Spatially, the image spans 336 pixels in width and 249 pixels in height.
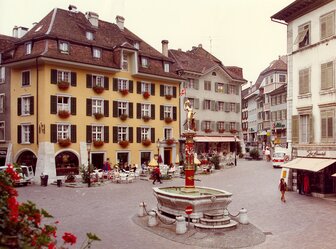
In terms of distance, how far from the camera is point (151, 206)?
69.2ft

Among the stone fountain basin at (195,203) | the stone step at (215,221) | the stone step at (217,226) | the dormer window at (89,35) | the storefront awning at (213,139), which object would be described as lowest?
the stone step at (217,226)

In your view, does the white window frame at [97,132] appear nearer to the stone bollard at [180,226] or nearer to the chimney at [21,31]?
the chimney at [21,31]

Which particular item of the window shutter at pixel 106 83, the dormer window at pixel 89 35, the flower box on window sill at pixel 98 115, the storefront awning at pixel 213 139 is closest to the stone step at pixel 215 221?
the flower box on window sill at pixel 98 115

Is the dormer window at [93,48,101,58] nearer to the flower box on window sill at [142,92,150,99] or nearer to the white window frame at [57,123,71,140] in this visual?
the flower box on window sill at [142,92,150,99]

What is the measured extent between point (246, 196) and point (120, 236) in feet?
39.3

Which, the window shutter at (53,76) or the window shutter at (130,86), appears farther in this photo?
the window shutter at (130,86)

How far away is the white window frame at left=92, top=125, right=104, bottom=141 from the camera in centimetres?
3803

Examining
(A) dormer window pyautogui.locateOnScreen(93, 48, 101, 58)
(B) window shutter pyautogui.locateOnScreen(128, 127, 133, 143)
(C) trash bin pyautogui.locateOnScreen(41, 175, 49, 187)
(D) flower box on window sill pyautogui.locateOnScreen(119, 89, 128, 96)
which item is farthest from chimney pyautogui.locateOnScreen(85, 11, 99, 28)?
(C) trash bin pyautogui.locateOnScreen(41, 175, 49, 187)

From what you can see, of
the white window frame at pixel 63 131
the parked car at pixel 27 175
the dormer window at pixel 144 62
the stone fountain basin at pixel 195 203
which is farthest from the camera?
the dormer window at pixel 144 62

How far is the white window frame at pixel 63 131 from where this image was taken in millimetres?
35281

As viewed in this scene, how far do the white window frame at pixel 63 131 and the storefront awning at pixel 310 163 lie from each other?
19292mm

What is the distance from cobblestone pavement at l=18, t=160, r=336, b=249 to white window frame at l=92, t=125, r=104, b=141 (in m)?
7.28

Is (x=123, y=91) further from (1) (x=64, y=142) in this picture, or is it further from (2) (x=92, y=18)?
(2) (x=92, y=18)

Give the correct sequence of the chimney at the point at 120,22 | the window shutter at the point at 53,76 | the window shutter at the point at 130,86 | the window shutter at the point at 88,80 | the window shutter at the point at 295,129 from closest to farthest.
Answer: the window shutter at the point at 295,129
the window shutter at the point at 53,76
the window shutter at the point at 88,80
the window shutter at the point at 130,86
the chimney at the point at 120,22
